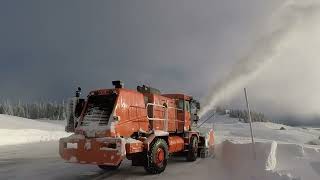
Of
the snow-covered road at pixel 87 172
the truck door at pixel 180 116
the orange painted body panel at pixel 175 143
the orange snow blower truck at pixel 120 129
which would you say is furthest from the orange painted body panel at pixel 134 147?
the truck door at pixel 180 116

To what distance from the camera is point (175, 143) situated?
16.1 metres

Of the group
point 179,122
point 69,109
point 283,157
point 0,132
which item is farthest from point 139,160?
point 0,132

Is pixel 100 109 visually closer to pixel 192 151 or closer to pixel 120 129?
pixel 120 129

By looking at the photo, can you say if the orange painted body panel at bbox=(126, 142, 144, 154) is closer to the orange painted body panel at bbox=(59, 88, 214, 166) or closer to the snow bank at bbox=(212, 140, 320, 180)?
the orange painted body panel at bbox=(59, 88, 214, 166)

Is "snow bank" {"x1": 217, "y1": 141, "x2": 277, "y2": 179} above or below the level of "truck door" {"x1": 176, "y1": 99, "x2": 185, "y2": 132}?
below

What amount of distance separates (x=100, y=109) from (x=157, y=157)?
264cm

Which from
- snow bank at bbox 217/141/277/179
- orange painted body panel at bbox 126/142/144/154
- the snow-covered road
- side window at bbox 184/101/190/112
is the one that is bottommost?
the snow-covered road

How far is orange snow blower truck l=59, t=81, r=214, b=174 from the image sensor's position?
1228 centimetres

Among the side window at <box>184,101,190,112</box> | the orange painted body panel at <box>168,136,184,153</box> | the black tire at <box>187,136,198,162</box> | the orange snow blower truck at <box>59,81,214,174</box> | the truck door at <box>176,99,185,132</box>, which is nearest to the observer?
the orange snow blower truck at <box>59,81,214,174</box>

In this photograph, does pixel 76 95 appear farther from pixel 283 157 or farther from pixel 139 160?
pixel 283 157

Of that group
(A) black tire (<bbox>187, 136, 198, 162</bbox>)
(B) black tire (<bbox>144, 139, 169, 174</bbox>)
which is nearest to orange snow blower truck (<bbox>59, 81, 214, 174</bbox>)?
(B) black tire (<bbox>144, 139, 169, 174</bbox>)

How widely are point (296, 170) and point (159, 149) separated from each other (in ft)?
15.4

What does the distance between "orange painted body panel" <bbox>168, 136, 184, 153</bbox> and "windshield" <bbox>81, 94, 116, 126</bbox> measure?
131 inches

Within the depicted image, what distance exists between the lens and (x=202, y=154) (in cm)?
1928
